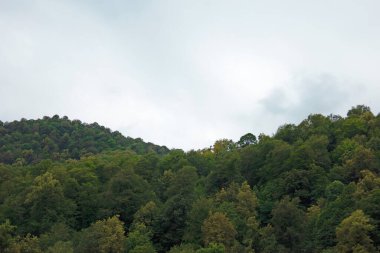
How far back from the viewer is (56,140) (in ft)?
488

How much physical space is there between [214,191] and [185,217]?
15771mm

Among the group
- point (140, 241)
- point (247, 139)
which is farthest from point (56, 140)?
point (140, 241)

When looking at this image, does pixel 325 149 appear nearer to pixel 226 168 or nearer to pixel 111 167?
pixel 226 168

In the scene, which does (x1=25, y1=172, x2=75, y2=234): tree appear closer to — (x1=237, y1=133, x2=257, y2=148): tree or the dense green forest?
the dense green forest

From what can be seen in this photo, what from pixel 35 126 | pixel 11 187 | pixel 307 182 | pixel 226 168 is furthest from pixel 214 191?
pixel 35 126

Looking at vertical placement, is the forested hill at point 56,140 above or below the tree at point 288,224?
above

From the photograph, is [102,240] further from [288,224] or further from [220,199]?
[288,224]

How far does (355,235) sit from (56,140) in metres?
112

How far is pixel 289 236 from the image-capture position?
58.8 meters

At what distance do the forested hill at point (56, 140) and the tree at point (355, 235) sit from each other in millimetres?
87983

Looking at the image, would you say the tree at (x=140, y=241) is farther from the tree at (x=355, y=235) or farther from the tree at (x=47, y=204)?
the tree at (x=355, y=235)

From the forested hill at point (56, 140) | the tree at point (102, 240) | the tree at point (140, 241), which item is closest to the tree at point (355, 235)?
the tree at point (140, 241)

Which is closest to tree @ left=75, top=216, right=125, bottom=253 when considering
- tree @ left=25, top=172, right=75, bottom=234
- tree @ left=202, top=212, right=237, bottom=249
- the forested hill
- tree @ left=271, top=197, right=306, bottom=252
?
tree @ left=202, top=212, right=237, bottom=249

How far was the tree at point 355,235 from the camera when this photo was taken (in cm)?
4972
